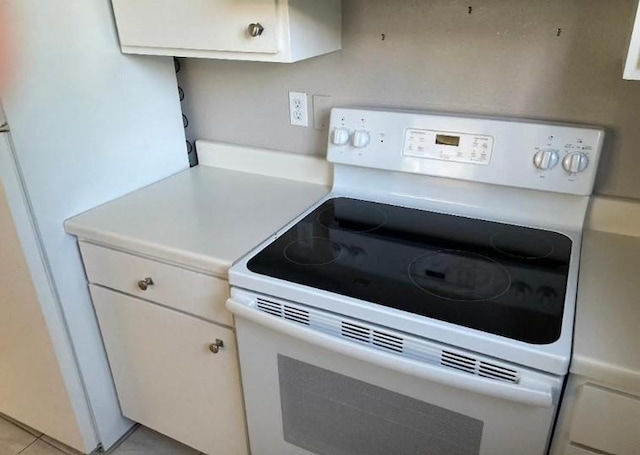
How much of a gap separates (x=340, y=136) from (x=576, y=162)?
605 mm

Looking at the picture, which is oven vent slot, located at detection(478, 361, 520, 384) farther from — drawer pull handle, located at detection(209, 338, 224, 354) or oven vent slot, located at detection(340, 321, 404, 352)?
drawer pull handle, located at detection(209, 338, 224, 354)

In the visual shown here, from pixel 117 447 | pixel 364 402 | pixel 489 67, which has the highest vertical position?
pixel 489 67

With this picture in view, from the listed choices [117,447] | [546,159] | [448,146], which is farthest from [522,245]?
[117,447]

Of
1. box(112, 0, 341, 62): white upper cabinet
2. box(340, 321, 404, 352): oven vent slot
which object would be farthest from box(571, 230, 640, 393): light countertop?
box(112, 0, 341, 62): white upper cabinet

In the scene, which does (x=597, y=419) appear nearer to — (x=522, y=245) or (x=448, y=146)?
(x=522, y=245)

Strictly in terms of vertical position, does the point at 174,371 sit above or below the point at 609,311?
below

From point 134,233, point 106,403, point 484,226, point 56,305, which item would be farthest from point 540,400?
point 106,403

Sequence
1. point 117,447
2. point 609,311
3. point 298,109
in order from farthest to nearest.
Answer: point 117,447
point 298,109
point 609,311

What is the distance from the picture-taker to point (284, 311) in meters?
1.14

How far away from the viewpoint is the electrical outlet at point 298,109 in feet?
5.24

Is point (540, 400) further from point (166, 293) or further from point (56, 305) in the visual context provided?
point (56, 305)

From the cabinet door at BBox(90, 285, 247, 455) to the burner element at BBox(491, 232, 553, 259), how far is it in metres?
0.70

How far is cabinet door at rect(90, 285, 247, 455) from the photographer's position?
4.61 feet

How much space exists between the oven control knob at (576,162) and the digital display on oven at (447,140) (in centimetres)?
27
